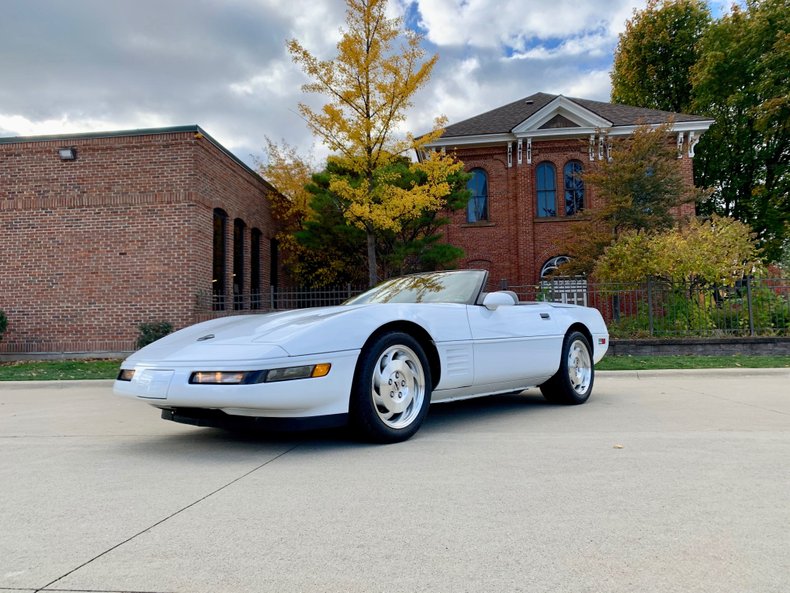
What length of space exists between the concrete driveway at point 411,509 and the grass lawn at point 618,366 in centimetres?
510

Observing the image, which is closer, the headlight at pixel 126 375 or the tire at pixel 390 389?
the tire at pixel 390 389

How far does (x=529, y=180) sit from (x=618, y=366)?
14.6m

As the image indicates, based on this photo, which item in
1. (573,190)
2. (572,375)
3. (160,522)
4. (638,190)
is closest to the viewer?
(160,522)

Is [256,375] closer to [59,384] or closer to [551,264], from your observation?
[59,384]

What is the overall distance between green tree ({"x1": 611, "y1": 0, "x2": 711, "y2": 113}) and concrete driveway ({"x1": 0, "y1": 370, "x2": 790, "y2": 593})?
3280cm

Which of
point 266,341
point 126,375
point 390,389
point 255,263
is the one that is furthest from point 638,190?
point 126,375

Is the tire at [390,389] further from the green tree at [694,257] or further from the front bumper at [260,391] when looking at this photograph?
the green tree at [694,257]

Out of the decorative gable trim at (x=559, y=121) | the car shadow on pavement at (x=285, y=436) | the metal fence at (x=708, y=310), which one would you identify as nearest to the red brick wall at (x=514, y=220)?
the decorative gable trim at (x=559, y=121)

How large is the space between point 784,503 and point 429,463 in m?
1.80

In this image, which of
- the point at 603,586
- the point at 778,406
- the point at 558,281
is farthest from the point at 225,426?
the point at 558,281

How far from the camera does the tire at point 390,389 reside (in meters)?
3.94

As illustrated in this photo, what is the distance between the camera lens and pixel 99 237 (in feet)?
45.4

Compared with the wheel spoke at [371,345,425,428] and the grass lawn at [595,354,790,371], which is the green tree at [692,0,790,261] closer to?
the grass lawn at [595,354,790,371]

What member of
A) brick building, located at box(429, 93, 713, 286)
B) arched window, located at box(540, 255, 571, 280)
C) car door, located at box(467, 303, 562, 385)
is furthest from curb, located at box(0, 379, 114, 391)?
arched window, located at box(540, 255, 571, 280)
